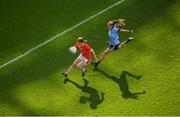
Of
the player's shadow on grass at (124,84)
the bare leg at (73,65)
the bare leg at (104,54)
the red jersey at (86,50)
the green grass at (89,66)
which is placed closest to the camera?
the green grass at (89,66)

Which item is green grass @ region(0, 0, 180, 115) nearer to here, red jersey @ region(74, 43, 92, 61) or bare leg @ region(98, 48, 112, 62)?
bare leg @ region(98, 48, 112, 62)

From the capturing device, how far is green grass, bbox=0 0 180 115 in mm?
18484

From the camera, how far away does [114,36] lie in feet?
65.9

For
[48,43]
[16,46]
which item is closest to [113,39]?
[48,43]

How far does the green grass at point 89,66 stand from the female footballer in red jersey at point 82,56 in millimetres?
450

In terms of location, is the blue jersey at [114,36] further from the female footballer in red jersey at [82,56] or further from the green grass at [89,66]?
the female footballer in red jersey at [82,56]

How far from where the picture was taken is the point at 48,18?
78.0 feet

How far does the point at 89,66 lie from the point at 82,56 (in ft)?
3.68

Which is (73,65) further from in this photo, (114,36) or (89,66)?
(114,36)

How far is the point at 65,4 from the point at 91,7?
1.46 m

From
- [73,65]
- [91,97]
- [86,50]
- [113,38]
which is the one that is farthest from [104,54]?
[91,97]

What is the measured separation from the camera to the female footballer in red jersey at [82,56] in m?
19.5

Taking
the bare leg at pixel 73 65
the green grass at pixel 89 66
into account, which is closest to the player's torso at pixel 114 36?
the green grass at pixel 89 66

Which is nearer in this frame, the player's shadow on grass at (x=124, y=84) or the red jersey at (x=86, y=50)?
the player's shadow on grass at (x=124, y=84)
